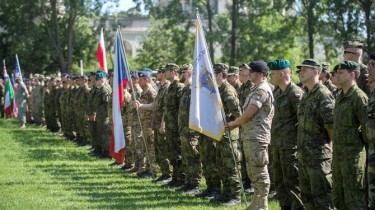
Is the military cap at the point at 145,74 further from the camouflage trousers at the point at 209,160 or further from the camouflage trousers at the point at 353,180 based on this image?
the camouflage trousers at the point at 353,180

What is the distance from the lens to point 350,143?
8.27 meters

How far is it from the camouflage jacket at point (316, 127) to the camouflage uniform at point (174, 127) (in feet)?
14.9

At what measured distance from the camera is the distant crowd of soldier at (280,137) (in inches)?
326

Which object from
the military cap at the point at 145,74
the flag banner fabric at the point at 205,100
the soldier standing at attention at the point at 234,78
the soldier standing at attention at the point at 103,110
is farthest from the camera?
the soldier standing at attention at the point at 103,110

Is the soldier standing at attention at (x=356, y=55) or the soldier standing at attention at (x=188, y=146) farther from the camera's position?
the soldier standing at attention at (x=188, y=146)

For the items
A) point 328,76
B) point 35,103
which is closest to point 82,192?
point 328,76

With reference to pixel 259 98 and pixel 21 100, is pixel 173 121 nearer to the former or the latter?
pixel 259 98

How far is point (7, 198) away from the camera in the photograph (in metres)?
12.0

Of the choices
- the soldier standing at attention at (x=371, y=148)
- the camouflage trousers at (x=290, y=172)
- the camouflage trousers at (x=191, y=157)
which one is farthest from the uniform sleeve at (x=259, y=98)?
the camouflage trousers at (x=191, y=157)

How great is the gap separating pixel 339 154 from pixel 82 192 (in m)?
5.68

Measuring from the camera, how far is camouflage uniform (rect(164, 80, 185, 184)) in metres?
13.4

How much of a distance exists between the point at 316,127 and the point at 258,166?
1210 mm

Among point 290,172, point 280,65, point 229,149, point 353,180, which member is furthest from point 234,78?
point 353,180

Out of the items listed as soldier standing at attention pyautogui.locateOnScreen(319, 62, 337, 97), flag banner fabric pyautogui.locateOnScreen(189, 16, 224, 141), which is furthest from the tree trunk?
flag banner fabric pyautogui.locateOnScreen(189, 16, 224, 141)
